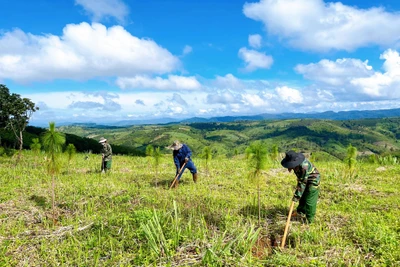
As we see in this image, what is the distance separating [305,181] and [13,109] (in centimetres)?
2112

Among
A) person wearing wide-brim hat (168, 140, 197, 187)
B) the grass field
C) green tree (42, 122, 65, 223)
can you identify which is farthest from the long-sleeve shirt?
green tree (42, 122, 65, 223)

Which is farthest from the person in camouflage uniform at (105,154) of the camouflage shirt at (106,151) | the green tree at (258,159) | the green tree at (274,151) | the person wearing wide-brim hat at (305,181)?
the green tree at (274,151)

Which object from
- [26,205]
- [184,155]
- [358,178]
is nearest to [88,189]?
[26,205]

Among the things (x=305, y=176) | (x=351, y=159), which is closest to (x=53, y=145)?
(x=305, y=176)

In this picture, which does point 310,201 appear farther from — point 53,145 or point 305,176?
point 53,145

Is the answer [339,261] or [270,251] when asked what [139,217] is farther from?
[339,261]

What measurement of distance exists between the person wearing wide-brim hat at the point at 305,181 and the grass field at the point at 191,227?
0.50 meters

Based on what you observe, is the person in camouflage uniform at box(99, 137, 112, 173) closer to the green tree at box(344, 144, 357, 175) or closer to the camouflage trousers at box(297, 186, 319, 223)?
the camouflage trousers at box(297, 186, 319, 223)

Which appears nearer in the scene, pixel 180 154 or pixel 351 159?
pixel 180 154

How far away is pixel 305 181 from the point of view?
7207mm

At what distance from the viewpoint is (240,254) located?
5875 mm

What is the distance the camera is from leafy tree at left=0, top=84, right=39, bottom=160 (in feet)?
64.8

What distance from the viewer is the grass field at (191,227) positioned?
571 cm

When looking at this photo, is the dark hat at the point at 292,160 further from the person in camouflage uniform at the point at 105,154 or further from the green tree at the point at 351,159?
the person in camouflage uniform at the point at 105,154
